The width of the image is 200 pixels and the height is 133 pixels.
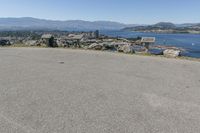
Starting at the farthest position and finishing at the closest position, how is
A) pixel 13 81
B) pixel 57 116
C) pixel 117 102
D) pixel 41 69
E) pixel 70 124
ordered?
pixel 41 69
pixel 13 81
pixel 117 102
pixel 57 116
pixel 70 124

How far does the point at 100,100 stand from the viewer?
6320 millimetres

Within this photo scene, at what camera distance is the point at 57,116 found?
521 centimetres

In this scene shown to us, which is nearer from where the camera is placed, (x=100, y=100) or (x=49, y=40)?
(x=100, y=100)

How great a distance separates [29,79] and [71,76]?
54.1 inches

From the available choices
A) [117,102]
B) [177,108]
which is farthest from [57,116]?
[177,108]

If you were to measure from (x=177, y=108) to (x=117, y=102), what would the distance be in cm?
132

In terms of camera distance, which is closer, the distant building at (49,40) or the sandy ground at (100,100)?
the sandy ground at (100,100)

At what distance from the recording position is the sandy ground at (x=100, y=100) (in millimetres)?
4781

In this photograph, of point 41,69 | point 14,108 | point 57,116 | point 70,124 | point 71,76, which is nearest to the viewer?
point 70,124

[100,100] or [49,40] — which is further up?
[100,100]

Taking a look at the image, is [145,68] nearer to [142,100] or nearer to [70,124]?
[142,100]

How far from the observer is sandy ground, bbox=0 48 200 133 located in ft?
15.7

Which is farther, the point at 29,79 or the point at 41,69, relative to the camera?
the point at 41,69

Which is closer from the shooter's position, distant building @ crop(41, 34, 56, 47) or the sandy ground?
the sandy ground
